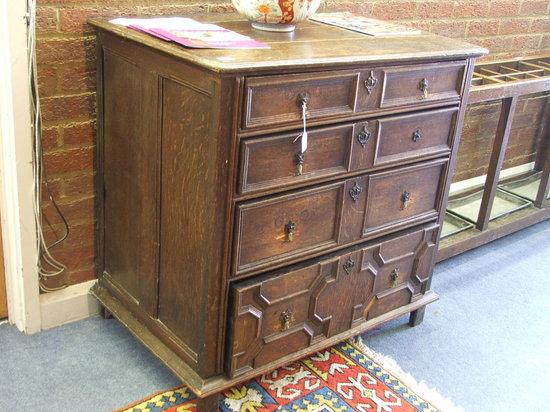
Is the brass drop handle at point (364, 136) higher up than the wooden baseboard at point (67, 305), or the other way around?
the brass drop handle at point (364, 136)

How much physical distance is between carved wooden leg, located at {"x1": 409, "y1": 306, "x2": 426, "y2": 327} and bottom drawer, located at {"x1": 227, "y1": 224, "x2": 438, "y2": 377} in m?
0.07

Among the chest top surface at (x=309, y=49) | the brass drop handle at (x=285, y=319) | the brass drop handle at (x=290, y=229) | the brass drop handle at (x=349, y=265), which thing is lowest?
the brass drop handle at (x=285, y=319)

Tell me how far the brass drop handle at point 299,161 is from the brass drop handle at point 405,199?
431 mm

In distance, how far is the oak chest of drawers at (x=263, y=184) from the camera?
1.45 meters

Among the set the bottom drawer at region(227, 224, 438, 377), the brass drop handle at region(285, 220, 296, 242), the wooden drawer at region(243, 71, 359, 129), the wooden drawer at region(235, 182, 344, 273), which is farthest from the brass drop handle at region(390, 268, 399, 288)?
the wooden drawer at region(243, 71, 359, 129)

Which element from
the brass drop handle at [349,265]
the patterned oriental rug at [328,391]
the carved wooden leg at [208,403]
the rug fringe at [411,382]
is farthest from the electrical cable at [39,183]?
the rug fringe at [411,382]

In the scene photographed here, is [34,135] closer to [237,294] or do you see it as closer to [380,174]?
[237,294]

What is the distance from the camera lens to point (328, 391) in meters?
1.82

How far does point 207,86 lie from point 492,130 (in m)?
2.03

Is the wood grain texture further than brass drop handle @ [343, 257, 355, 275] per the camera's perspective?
No

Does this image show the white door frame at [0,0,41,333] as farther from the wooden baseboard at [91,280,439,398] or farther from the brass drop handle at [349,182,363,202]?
the brass drop handle at [349,182,363,202]

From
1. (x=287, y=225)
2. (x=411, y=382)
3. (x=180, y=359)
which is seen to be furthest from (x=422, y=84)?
(x=180, y=359)

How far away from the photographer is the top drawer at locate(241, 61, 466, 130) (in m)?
1.42

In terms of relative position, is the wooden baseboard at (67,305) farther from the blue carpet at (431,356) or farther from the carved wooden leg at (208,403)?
the carved wooden leg at (208,403)
